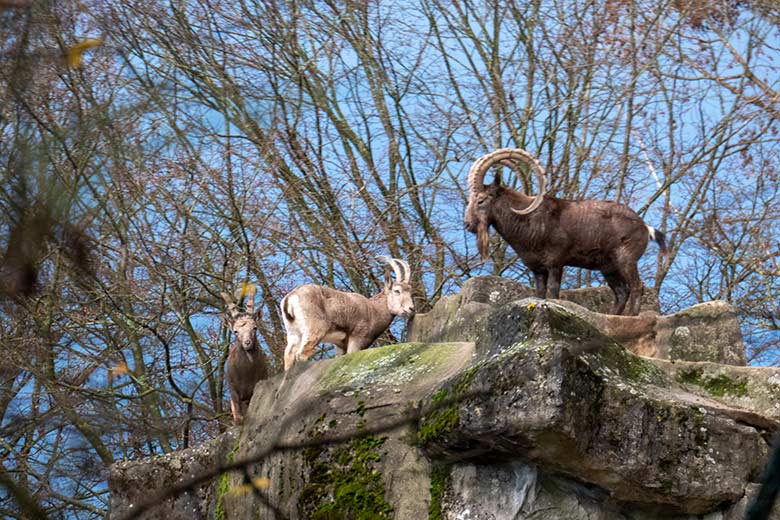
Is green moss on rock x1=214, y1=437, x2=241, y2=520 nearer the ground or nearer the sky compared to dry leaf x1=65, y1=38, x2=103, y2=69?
nearer the ground

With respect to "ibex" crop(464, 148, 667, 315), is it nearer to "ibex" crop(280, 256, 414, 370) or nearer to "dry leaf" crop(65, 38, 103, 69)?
"ibex" crop(280, 256, 414, 370)

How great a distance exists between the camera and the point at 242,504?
32.1 ft

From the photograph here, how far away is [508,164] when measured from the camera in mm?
10469

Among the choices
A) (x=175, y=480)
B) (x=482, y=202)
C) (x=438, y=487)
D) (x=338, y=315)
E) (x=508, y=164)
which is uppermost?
(x=508, y=164)

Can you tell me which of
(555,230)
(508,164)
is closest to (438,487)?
(555,230)

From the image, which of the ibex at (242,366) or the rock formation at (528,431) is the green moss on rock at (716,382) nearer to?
the rock formation at (528,431)

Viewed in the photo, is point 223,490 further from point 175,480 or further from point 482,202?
point 482,202

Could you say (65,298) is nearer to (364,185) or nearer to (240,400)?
(364,185)

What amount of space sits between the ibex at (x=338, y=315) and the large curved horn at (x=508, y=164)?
4.25 feet

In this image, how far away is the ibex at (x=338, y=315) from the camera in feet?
33.6

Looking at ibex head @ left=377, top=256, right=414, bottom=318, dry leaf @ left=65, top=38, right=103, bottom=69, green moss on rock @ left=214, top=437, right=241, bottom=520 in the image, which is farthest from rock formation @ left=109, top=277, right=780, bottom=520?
dry leaf @ left=65, top=38, right=103, bottom=69

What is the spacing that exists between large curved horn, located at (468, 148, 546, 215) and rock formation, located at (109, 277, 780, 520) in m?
0.94

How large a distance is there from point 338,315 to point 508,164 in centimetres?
197

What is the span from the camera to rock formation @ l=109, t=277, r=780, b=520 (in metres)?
7.70
